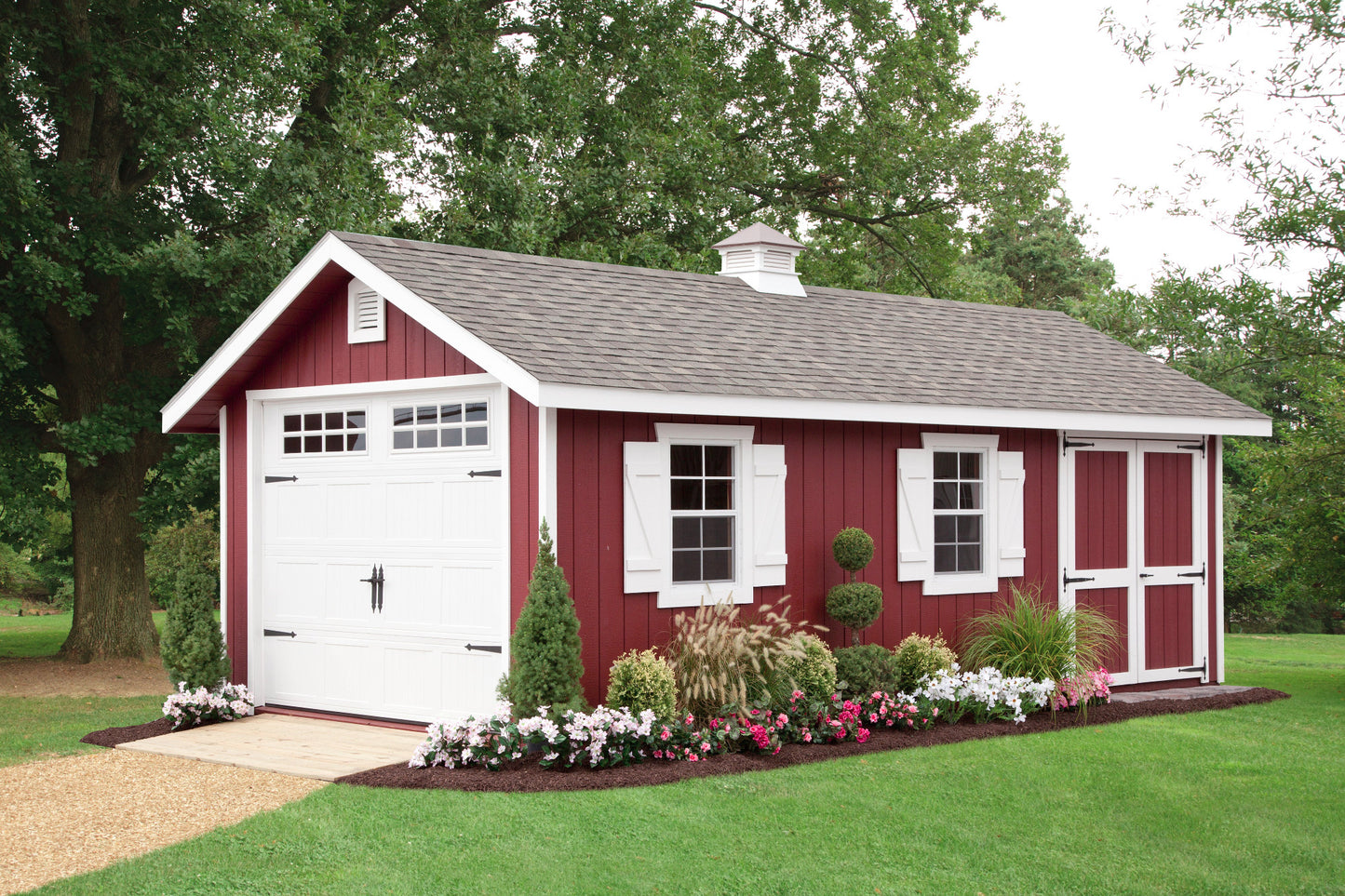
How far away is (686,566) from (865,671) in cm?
152

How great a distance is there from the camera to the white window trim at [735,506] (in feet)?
31.0

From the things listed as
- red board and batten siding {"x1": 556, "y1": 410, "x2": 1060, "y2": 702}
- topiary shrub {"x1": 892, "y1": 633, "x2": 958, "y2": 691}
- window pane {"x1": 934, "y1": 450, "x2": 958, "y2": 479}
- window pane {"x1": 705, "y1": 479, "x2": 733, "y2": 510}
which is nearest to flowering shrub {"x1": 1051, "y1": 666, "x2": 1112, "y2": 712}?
topiary shrub {"x1": 892, "y1": 633, "x2": 958, "y2": 691}

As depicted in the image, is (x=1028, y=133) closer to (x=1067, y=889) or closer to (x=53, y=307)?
(x=53, y=307)

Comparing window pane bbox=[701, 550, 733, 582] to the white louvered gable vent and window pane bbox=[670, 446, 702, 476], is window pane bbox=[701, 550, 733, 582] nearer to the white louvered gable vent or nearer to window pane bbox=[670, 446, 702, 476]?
window pane bbox=[670, 446, 702, 476]

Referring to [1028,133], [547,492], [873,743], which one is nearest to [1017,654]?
[873,743]

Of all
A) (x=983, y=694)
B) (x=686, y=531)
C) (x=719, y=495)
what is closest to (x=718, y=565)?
(x=686, y=531)

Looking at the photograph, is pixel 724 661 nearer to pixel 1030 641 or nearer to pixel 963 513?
pixel 1030 641

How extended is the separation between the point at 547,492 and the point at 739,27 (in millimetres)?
14906

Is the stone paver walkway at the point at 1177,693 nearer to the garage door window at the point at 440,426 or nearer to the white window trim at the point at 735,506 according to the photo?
the white window trim at the point at 735,506

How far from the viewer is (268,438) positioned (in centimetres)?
1073

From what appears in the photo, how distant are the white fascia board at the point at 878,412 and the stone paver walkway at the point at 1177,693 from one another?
2338 mm

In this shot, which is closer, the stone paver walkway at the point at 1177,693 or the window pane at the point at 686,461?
the window pane at the point at 686,461

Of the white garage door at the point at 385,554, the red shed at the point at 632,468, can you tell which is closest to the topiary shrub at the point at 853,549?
the red shed at the point at 632,468

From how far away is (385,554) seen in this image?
32.1ft
